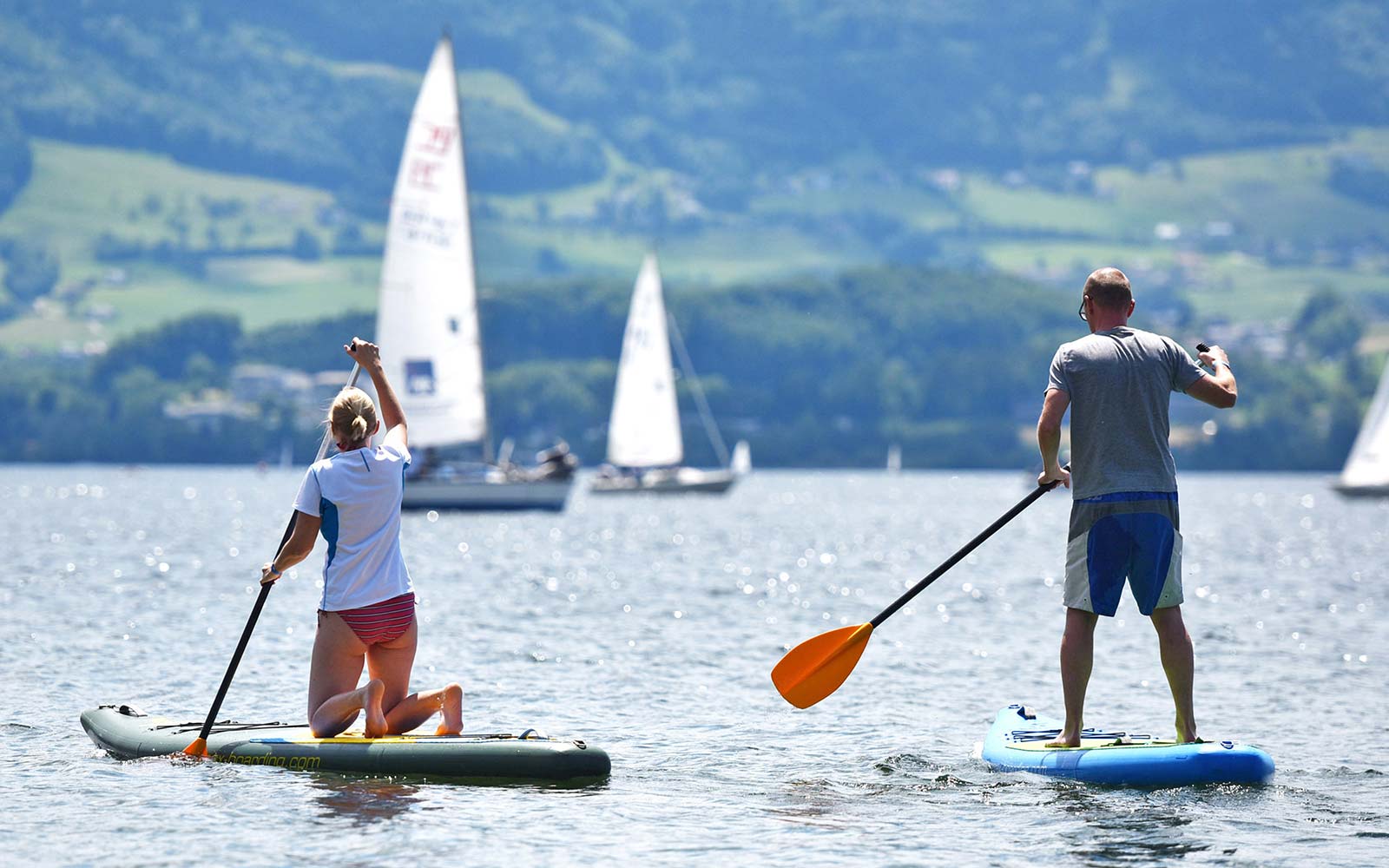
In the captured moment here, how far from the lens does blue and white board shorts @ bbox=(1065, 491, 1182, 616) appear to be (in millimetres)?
12234

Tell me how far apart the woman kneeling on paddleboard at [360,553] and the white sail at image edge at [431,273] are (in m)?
47.3

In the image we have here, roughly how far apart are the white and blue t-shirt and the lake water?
1272 millimetres

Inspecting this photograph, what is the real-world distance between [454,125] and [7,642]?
4047 cm

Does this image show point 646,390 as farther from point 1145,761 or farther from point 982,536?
point 1145,761

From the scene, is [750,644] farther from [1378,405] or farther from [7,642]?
[1378,405]

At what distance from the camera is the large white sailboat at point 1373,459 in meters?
79.1

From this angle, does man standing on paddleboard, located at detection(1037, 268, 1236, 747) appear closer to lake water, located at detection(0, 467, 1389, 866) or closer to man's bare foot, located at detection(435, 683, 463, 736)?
lake water, located at detection(0, 467, 1389, 866)

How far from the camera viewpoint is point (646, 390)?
8438cm

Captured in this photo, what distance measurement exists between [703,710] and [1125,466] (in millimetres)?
5979

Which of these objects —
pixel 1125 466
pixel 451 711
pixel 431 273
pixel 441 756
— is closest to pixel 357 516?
pixel 451 711

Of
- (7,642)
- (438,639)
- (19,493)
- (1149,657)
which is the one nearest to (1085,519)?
(1149,657)

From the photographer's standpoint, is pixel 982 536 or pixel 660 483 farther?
pixel 660 483

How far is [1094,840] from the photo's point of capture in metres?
11.2

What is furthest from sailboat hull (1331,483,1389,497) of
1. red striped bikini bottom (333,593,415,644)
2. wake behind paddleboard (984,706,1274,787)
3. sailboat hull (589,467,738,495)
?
red striped bikini bottom (333,593,415,644)
